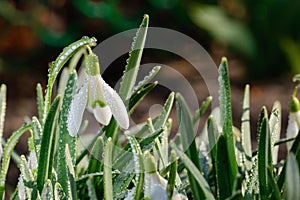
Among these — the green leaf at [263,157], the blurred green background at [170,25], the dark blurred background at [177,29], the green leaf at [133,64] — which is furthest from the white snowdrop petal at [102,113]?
the blurred green background at [170,25]

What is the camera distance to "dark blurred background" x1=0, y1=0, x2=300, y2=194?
4.06 m

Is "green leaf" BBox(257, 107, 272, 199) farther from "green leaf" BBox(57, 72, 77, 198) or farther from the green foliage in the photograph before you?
"green leaf" BBox(57, 72, 77, 198)

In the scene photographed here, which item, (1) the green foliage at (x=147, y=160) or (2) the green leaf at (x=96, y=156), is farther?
(2) the green leaf at (x=96, y=156)

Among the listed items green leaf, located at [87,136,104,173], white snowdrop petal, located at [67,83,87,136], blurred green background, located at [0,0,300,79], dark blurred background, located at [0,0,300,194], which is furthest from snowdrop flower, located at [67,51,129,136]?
blurred green background, located at [0,0,300,79]

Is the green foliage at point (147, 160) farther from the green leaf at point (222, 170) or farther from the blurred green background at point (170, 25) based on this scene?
the blurred green background at point (170, 25)

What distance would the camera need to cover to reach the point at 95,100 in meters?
1.06

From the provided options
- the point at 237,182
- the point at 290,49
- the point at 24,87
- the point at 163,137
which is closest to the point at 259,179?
the point at 237,182

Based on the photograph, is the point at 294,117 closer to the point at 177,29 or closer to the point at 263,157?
the point at 263,157

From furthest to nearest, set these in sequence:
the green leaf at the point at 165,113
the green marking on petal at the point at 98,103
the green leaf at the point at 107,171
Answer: the green leaf at the point at 165,113
the green marking on petal at the point at 98,103
the green leaf at the point at 107,171

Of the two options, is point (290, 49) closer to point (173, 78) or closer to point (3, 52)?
point (173, 78)

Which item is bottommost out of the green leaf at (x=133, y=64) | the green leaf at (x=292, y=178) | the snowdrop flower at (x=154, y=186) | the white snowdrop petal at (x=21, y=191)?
the green leaf at (x=292, y=178)

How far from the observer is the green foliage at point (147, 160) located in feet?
3.10

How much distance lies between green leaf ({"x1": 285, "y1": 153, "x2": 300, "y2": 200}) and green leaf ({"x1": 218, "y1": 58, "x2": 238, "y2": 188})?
176 millimetres

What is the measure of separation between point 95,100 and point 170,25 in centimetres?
358
